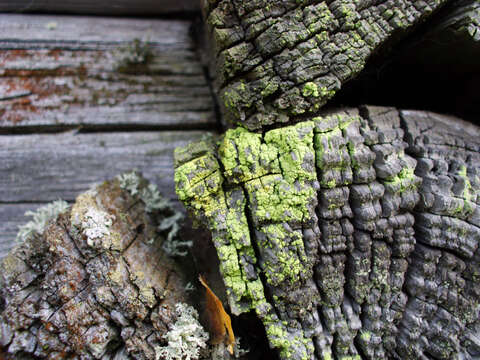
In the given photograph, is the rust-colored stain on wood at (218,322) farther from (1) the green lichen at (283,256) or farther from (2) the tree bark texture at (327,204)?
(1) the green lichen at (283,256)

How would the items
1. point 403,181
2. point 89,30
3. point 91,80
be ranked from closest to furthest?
point 403,181
point 91,80
point 89,30

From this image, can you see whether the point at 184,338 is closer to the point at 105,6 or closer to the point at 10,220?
the point at 10,220

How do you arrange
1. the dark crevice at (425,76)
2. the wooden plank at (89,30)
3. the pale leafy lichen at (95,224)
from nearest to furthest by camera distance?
the pale leafy lichen at (95,224) → the dark crevice at (425,76) → the wooden plank at (89,30)

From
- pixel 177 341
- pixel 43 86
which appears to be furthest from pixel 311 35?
pixel 43 86

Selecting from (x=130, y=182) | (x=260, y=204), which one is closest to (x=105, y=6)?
(x=130, y=182)

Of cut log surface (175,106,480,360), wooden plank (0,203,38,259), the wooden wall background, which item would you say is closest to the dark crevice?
cut log surface (175,106,480,360)

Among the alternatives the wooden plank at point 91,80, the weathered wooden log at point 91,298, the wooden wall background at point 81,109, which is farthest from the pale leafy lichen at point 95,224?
the wooden plank at point 91,80

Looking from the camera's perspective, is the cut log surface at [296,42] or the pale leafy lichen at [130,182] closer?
the cut log surface at [296,42]

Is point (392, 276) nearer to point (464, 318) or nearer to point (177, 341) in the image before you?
point (464, 318)
